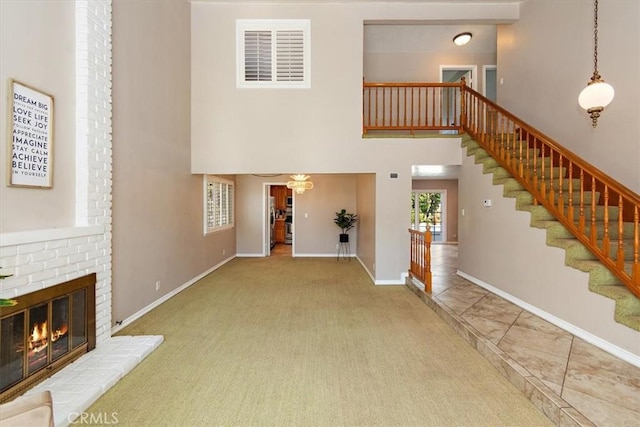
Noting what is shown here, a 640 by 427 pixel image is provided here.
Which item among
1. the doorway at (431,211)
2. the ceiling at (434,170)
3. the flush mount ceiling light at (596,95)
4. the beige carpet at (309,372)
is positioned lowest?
the beige carpet at (309,372)

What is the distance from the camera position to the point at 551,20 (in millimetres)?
4867

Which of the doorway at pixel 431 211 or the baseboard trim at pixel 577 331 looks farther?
the doorway at pixel 431 211

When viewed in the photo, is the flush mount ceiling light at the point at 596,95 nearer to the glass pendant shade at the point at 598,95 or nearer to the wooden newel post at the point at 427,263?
the glass pendant shade at the point at 598,95

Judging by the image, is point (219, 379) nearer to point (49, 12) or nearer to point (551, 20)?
point (49, 12)

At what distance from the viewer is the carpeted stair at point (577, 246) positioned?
2.66 m

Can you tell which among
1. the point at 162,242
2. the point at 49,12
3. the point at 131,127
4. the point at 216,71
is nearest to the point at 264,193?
the point at 216,71

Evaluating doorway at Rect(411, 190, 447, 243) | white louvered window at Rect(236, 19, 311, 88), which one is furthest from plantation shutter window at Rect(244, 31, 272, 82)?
doorway at Rect(411, 190, 447, 243)

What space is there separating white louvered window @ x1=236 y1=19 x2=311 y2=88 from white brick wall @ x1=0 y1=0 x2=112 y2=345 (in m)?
2.50

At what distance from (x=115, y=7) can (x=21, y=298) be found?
321 centimetres

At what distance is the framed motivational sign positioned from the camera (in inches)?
88.5

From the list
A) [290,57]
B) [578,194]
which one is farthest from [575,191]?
[290,57]

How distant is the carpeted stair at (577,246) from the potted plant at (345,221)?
4073mm

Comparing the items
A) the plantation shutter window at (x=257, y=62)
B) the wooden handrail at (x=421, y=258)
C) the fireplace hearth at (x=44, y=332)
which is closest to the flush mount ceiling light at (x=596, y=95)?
the wooden handrail at (x=421, y=258)

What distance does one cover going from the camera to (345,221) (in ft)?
27.4
